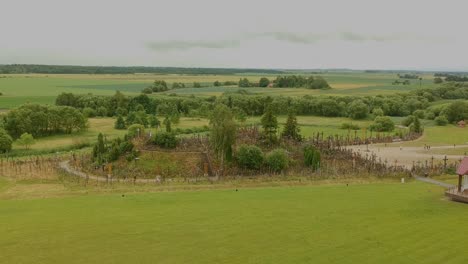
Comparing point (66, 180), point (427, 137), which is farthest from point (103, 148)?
point (427, 137)

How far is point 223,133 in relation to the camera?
50125 millimetres

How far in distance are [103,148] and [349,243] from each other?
120 ft

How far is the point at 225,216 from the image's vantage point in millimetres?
30000

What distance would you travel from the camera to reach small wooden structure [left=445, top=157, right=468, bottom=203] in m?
34.6

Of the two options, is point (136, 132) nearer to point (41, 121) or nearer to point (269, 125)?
point (41, 121)

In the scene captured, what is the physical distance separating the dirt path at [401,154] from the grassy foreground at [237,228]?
20646 mm

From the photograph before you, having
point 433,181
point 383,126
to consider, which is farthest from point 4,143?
point 383,126

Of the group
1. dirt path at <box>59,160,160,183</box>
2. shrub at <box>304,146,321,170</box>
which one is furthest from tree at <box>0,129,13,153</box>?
shrub at <box>304,146,321,170</box>

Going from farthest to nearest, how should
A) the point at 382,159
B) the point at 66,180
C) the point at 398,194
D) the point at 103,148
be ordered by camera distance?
the point at 382,159
the point at 103,148
the point at 66,180
the point at 398,194

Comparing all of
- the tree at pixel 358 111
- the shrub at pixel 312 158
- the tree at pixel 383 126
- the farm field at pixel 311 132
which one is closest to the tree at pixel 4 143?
the farm field at pixel 311 132

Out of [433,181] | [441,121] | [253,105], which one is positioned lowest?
Answer: [441,121]

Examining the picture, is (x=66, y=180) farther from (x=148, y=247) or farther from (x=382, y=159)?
(x=382, y=159)

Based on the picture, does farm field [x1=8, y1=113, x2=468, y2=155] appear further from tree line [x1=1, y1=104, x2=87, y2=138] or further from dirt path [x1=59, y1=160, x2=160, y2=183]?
dirt path [x1=59, y1=160, x2=160, y2=183]

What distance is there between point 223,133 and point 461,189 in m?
23.9
